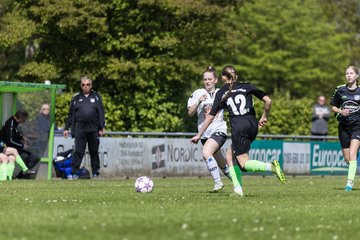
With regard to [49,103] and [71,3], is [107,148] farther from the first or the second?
[71,3]

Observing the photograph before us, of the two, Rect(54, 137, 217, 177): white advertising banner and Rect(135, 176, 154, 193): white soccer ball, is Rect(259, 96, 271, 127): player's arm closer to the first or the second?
Rect(135, 176, 154, 193): white soccer ball

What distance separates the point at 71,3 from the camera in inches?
1326

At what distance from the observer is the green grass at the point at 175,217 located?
9.87 meters

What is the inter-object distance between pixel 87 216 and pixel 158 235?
6.16ft

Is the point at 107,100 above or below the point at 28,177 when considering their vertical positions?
above

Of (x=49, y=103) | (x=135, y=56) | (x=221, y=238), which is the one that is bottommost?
(x=221, y=238)

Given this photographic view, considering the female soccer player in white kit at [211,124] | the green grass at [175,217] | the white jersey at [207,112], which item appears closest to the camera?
the green grass at [175,217]

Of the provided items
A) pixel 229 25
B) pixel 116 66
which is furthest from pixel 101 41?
pixel 229 25

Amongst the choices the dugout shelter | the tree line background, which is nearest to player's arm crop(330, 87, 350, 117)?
the dugout shelter

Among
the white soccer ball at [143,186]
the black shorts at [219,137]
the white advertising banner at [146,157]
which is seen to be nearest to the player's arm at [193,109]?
the black shorts at [219,137]

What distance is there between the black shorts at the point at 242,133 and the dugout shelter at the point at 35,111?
9.99m

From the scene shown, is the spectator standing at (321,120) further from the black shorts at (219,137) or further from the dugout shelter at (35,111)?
the black shorts at (219,137)

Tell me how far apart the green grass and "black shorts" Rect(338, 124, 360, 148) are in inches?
115

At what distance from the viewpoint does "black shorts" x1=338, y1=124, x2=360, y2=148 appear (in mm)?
18672
